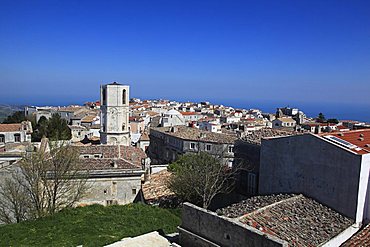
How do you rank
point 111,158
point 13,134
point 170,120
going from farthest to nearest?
point 170,120 < point 13,134 < point 111,158

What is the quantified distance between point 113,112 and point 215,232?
34.3 meters

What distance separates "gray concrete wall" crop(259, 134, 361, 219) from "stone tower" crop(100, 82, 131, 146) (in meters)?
29.6

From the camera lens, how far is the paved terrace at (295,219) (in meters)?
12.1

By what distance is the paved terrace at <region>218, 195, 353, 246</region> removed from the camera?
12.1 meters

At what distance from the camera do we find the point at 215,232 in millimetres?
12586

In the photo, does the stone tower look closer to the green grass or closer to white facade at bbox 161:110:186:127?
white facade at bbox 161:110:186:127

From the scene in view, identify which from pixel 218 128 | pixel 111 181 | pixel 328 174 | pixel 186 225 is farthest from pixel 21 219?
pixel 218 128

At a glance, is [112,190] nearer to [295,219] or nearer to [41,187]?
[41,187]

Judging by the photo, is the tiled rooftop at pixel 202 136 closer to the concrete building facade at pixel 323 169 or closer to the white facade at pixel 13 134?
the white facade at pixel 13 134

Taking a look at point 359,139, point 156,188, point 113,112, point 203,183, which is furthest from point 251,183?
point 113,112

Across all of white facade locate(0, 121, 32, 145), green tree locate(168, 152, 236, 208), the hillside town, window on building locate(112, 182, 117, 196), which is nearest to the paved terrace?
the hillside town

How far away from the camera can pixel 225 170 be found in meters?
23.5

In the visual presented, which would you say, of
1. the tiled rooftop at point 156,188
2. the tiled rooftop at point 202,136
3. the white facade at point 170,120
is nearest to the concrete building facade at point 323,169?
the tiled rooftop at point 156,188

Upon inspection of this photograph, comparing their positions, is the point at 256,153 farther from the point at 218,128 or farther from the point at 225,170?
the point at 218,128
